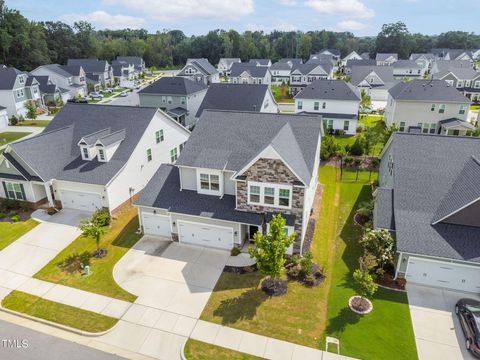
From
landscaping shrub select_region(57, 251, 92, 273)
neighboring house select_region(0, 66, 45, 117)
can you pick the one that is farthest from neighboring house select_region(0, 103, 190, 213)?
neighboring house select_region(0, 66, 45, 117)

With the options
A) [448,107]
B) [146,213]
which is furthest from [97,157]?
[448,107]

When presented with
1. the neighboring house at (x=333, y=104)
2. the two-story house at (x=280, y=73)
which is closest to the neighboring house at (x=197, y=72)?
the two-story house at (x=280, y=73)

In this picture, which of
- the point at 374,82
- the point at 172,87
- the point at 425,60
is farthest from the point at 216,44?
the point at 172,87

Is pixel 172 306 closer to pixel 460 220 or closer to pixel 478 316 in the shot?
pixel 478 316

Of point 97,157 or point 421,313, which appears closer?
point 421,313

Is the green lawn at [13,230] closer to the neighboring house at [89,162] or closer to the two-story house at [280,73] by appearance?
the neighboring house at [89,162]
